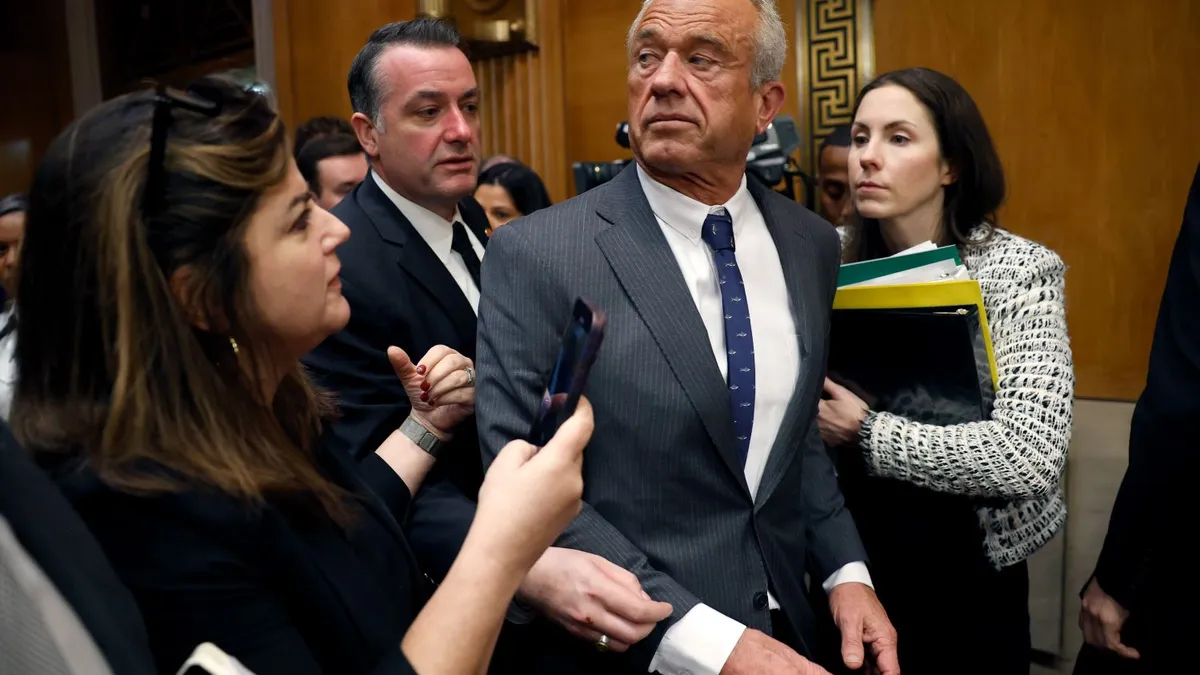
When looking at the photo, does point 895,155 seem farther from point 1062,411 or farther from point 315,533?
point 315,533

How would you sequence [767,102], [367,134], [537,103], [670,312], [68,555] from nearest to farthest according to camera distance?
[68,555] < [670,312] < [767,102] < [367,134] < [537,103]

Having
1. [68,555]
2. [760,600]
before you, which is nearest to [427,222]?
[760,600]

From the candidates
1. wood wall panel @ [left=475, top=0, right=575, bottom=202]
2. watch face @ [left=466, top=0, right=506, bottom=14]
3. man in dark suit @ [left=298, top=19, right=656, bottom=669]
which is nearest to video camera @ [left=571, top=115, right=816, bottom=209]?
man in dark suit @ [left=298, top=19, right=656, bottom=669]

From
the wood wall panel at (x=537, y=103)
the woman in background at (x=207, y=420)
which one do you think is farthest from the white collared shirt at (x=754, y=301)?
the wood wall panel at (x=537, y=103)

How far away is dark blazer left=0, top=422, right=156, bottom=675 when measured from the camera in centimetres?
67

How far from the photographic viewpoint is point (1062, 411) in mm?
1636

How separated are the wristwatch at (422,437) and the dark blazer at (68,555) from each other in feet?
2.50

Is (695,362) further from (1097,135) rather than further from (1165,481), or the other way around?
(1097,135)

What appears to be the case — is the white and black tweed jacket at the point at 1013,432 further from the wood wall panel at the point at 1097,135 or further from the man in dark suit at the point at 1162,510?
the wood wall panel at the point at 1097,135

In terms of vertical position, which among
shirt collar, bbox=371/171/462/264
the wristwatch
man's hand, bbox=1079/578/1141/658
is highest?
shirt collar, bbox=371/171/462/264

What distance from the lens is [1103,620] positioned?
1607mm

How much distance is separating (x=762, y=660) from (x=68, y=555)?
2.76 ft

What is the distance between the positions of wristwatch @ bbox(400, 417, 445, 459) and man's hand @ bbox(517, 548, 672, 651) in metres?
0.34

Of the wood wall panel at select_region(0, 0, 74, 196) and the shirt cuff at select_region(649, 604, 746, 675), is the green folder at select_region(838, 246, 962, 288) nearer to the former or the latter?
the shirt cuff at select_region(649, 604, 746, 675)
